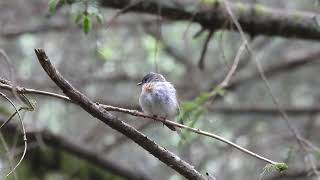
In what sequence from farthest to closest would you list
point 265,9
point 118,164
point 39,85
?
point 39,85, point 118,164, point 265,9

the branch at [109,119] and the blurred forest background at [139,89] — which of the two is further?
the blurred forest background at [139,89]

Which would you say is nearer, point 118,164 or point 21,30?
point 118,164

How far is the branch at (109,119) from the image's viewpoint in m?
2.13

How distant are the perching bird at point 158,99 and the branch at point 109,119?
1.00 metres

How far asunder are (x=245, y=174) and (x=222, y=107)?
142 cm

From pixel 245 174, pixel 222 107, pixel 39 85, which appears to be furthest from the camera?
pixel 245 174

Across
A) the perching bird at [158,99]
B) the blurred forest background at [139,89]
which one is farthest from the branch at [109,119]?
the blurred forest background at [139,89]

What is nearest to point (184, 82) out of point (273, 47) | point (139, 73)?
point (139, 73)

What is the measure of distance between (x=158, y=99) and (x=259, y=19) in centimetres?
145

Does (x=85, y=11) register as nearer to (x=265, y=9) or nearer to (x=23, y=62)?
(x=265, y=9)

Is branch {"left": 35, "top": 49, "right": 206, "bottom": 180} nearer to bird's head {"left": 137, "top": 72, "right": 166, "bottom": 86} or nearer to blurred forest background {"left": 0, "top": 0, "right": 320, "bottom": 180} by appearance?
bird's head {"left": 137, "top": 72, "right": 166, "bottom": 86}

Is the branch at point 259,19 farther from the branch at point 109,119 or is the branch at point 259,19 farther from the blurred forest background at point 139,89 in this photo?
the branch at point 109,119

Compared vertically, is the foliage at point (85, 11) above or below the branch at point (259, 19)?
above

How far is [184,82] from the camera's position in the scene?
7070 mm
